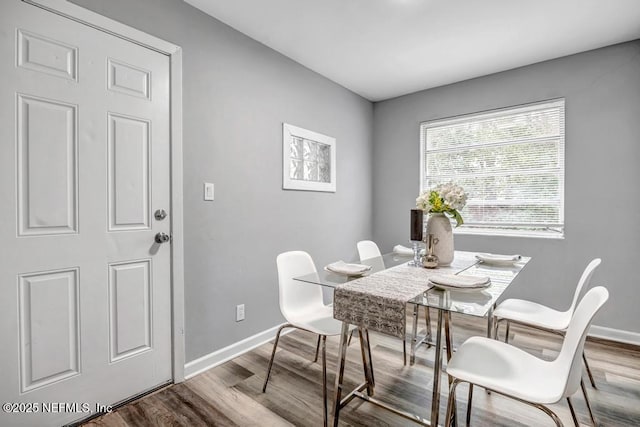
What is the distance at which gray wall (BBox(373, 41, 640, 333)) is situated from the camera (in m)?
2.55

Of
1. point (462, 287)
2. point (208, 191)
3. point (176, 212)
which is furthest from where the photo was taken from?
point (208, 191)

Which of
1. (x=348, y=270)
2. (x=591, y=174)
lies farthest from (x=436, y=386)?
(x=591, y=174)

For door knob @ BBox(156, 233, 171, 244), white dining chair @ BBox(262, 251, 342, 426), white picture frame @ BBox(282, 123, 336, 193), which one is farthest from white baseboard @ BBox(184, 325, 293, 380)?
white picture frame @ BBox(282, 123, 336, 193)

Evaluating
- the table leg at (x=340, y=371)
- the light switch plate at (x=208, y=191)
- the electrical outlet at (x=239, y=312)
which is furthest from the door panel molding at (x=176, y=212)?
the table leg at (x=340, y=371)

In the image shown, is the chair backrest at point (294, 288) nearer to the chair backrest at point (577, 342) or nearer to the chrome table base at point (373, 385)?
the chrome table base at point (373, 385)

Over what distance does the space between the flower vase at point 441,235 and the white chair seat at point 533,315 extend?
0.50 meters

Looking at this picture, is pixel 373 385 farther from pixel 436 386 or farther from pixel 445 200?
pixel 445 200

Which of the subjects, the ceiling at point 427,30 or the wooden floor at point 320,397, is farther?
the ceiling at point 427,30

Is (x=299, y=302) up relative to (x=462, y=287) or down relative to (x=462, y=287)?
down

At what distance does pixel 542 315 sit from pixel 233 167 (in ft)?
7.75

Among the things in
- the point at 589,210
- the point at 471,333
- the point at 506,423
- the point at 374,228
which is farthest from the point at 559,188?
the point at 506,423

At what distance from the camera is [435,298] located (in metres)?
1.34

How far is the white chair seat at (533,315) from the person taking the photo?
6.13 feet

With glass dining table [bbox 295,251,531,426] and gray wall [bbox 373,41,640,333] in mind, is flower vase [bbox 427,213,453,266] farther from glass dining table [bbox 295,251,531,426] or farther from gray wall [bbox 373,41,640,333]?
gray wall [bbox 373,41,640,333]
